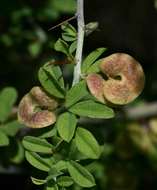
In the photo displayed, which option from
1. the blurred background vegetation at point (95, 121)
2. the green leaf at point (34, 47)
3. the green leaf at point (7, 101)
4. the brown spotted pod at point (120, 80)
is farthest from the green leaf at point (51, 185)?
the green leaf at point (34, 47)

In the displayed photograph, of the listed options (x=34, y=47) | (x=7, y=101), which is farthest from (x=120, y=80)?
(x=34, y=47)

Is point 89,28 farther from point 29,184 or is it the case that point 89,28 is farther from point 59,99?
point 29,184

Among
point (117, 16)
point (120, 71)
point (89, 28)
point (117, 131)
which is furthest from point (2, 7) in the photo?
point (117, 16)

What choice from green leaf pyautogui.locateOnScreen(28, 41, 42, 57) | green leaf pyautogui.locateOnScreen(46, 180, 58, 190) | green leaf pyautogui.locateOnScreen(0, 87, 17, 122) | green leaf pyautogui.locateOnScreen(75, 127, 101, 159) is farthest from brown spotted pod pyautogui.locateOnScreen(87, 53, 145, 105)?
green leaf pyautogui.locateOnScreen(28, 41, 42, 57)

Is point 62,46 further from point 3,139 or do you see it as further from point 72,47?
point 3,139

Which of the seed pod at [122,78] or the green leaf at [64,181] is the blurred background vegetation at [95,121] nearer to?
the green leaf at [64,181]
